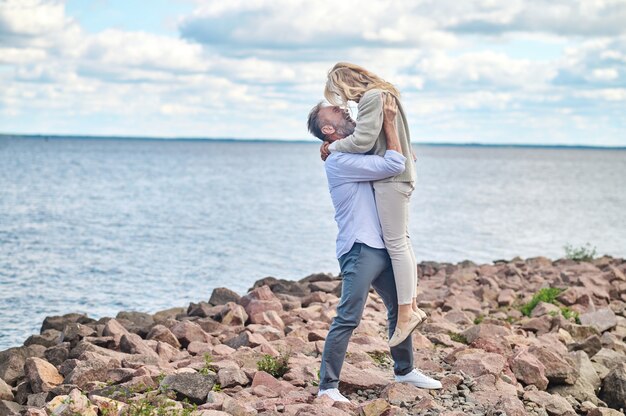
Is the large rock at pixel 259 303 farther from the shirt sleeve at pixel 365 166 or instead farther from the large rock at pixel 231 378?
the shirt sleeve at pixel 365 166

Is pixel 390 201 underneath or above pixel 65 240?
above

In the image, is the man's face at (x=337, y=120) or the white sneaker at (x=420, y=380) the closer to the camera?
the man's face at (x=337, y=120)

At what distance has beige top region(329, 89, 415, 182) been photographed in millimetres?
6414

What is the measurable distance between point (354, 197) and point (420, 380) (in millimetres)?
Answer: 1728

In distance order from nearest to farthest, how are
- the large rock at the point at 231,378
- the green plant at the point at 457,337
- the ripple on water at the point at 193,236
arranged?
the large rock at the point at 231,378
the green plant at the point at 457,337
the ripple on water at the point at 193,236

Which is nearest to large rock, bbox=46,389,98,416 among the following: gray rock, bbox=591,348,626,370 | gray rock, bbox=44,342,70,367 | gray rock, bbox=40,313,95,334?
gray rock, bbox=44,342,70,367

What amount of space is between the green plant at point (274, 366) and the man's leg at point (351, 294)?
1254mm

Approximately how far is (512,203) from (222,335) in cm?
4287

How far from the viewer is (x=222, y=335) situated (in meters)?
10.8

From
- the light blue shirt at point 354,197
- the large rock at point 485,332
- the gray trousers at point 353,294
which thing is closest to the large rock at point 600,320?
the large rock at point 485,332

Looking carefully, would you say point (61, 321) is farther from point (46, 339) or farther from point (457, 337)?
point (457, 337)

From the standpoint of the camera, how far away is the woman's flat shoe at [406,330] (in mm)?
6805

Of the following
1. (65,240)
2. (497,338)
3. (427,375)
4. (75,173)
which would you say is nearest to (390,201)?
(427,375)

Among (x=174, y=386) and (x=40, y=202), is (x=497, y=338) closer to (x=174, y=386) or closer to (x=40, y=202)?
(x=174, y=386)
